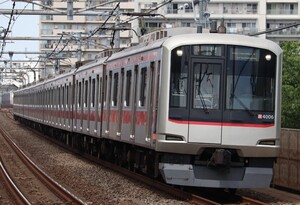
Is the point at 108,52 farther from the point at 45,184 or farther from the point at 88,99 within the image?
the point at 45,184

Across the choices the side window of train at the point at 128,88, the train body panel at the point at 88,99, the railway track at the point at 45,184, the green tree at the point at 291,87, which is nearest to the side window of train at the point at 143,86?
the side window of train at the point at 128,88

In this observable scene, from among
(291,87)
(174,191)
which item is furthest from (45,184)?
(291,87)

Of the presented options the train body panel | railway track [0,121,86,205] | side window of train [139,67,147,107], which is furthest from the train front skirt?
the train body panel

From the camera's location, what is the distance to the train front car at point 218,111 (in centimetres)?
1168

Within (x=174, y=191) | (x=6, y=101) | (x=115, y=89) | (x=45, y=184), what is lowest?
(x=45, y=184)

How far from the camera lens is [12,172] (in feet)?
60.9

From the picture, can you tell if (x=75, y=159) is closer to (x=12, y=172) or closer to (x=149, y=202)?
(x=12, y=172)

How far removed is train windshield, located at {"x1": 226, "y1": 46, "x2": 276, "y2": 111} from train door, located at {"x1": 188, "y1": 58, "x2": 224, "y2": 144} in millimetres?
209

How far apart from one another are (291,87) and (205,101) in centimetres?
3151

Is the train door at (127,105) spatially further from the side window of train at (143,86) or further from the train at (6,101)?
the train at (6,101)

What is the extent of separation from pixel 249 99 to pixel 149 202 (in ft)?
8.27

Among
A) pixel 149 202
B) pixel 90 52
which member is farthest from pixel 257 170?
pixel 90 52

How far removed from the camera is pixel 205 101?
11.9 meters

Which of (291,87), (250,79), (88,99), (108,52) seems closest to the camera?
(250,79)
